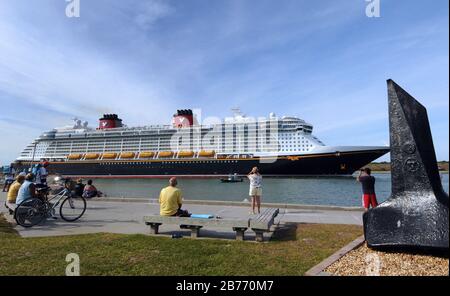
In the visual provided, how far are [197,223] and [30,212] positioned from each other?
404cm

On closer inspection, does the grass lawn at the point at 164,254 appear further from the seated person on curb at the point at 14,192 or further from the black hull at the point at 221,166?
the black hull at the point at 221,166

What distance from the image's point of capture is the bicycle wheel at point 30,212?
22.1 feet

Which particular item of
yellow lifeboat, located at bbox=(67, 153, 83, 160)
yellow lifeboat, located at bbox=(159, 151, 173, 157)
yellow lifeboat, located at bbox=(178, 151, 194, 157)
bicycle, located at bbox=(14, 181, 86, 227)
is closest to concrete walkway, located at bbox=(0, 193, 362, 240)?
bicycle, located at bbox=(14, 181, 86, 227)

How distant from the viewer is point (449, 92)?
6.93 ft

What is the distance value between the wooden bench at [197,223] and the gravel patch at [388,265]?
6.12ft

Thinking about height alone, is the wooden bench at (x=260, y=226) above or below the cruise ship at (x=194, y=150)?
below

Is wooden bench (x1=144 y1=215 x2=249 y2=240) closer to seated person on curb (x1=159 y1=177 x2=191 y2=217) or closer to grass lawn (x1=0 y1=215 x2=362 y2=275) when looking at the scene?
seated person on curb (x1=159 y1=177 x2=191 y2=217)

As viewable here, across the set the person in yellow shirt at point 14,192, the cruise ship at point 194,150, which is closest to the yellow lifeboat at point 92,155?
the cruise ship at point 194,150

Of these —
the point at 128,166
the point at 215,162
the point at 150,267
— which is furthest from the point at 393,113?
the point at 128,166

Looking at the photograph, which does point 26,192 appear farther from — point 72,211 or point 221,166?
point 221,166

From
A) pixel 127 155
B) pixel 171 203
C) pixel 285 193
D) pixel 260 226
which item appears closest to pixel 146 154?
pixel 127 155

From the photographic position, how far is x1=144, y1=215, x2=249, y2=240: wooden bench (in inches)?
217

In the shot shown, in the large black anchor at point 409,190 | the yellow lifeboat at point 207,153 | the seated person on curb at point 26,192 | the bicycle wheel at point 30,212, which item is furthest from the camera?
the yellow lifeboat at point 207,153
